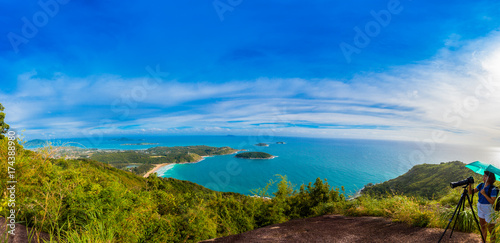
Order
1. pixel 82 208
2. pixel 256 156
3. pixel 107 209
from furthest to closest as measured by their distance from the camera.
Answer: pixel 256 156, pixel 107 209, pixel 82 208

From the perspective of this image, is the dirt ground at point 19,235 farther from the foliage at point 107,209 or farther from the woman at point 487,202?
the woman at point 487,202

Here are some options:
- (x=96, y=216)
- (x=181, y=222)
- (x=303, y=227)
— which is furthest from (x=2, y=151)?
(x=303, y=227)

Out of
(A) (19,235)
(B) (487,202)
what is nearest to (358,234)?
(B) (487,202)

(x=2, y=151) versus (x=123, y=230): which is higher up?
(x=2, y=151)

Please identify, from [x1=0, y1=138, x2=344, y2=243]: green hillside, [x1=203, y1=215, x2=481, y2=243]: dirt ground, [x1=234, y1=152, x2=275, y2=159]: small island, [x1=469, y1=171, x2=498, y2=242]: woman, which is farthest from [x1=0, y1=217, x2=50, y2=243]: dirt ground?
[x1=234, y1=152, x2=275, y2=159]: small island

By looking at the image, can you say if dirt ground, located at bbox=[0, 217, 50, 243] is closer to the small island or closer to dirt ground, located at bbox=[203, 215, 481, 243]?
dirt ground, located at bbox=[203, 215, 481, 243]

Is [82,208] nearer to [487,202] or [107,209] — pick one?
[107,209]

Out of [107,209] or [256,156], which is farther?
[256,156]

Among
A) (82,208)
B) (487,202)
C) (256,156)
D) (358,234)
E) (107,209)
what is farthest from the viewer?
(256,156)

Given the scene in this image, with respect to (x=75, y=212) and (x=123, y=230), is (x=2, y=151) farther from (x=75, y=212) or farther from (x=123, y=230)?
(x=123, y=230)
